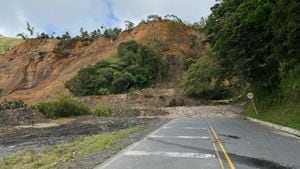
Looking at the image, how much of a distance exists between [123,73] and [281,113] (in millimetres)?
42462

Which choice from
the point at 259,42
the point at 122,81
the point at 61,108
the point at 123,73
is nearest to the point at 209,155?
the point at 259,42

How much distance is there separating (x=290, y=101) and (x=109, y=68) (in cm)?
4389

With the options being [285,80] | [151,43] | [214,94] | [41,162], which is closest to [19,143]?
[41,162]

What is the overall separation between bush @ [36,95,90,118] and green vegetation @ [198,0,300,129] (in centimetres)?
1974

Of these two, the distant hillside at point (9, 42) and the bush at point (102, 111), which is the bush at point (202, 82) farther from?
the distant hillside at point (9, 42)

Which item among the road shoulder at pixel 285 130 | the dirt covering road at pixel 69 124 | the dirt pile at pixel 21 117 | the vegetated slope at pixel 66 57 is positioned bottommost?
the road shoulder at pixel 285 130

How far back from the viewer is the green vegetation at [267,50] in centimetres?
2892

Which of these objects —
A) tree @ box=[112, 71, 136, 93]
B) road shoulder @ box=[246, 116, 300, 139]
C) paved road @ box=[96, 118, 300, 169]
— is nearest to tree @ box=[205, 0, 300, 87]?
road shoulder @ box=[246, 116, 300, 139]

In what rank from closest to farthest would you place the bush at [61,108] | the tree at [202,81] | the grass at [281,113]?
the grass at [281,113] < the bush at [61,108] < the tree at [202,81]

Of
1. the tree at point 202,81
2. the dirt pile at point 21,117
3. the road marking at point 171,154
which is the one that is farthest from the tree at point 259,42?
the tree at point 202,81

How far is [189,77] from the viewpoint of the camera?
66500 mm

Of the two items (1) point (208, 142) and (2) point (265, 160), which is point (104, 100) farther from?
(2) point (265, 160)

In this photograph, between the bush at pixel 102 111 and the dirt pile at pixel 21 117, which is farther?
the bush at pixel 102 111

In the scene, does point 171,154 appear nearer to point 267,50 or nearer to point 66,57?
point 267,50
